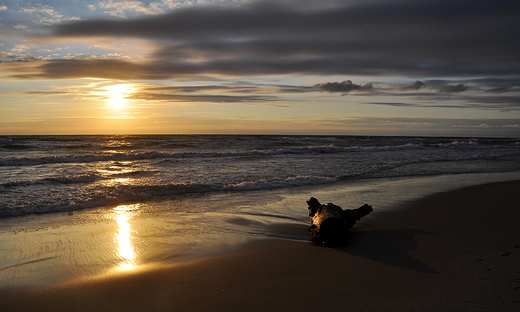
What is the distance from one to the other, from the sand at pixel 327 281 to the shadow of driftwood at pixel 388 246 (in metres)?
0.01

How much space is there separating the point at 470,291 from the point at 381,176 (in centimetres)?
937

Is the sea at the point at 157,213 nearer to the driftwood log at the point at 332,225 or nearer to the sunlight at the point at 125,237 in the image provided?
the sunlight at the point at 125,237

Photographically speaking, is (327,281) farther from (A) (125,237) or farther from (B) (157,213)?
(B) (157,213)

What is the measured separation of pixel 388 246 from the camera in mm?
4297

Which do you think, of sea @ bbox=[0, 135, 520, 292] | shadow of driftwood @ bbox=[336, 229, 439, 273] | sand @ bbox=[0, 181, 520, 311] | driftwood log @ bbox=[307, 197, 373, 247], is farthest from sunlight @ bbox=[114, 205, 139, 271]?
shadow of driftwood @ bbox=[336, 229, 439, 273]

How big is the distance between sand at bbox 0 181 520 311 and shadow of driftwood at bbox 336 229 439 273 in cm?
1

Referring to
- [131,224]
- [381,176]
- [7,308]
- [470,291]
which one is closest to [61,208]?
[131,224]

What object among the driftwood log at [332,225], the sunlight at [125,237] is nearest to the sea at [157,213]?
the sunlight at [125,237]

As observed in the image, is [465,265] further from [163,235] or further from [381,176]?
[381,176]

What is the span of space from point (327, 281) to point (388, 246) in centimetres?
152

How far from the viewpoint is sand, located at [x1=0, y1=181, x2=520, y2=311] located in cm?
278

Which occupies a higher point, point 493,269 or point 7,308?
point 493,269

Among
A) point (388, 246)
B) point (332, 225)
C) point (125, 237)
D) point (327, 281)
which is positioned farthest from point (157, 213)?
point (388, 246)

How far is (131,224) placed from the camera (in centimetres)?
563
